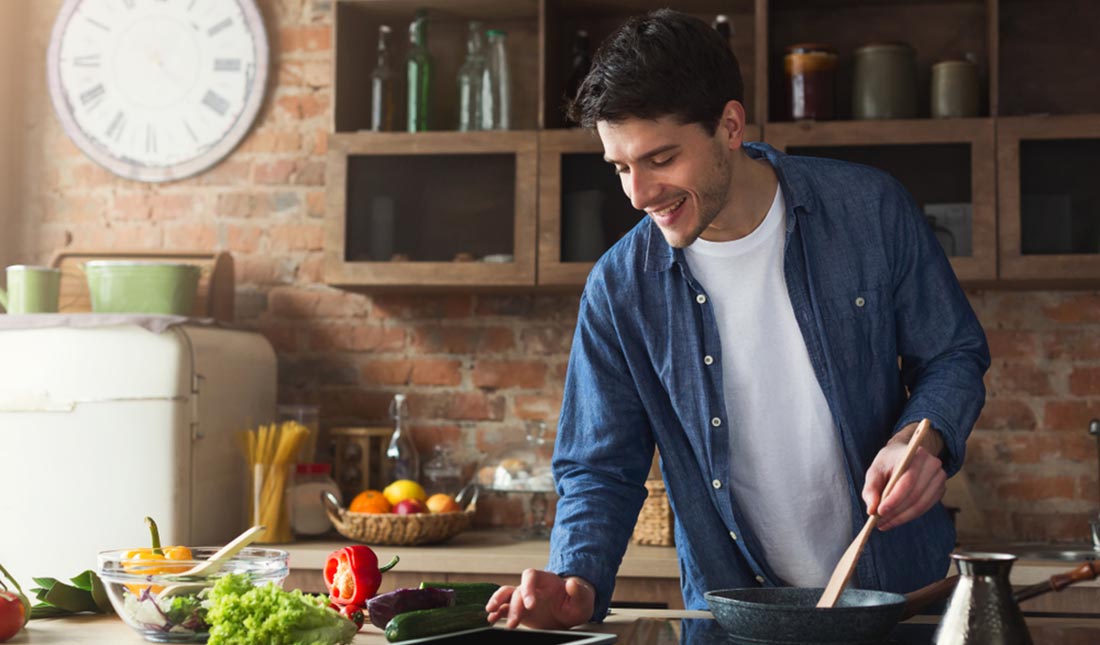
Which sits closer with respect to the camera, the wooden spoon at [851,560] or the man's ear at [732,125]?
the wooden spoon at [851,560]

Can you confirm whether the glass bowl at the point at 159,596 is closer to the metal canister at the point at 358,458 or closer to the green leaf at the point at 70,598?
the green leaf at the point at 70,598

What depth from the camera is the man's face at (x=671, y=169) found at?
1688mm

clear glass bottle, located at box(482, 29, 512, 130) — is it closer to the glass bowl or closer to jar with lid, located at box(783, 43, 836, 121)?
jar with lid, located at box(783, 43, 836, 121)

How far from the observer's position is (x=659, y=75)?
168 centimetres

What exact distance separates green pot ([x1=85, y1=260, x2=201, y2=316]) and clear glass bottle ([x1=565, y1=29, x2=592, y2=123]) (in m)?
1.11

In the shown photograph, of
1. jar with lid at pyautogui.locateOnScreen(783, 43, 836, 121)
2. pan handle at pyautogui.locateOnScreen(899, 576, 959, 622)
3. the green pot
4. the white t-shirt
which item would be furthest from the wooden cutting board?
pan handle at pyautogui.locateOnScreen(899, 576, 959, 622)

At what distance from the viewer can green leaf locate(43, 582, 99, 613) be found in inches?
62.8

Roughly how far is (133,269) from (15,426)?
0.47m

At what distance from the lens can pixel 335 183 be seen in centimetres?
317

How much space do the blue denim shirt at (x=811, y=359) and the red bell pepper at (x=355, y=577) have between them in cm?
30

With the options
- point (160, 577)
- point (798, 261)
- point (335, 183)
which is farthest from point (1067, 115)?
point (160, 577)

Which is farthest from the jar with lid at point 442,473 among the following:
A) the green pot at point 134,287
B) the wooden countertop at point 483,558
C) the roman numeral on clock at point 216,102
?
the roman numeral on clock at point 216,102

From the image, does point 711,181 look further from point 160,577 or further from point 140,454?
point 140,454

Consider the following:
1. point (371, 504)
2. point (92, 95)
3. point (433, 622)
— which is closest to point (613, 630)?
point (433, 622)
